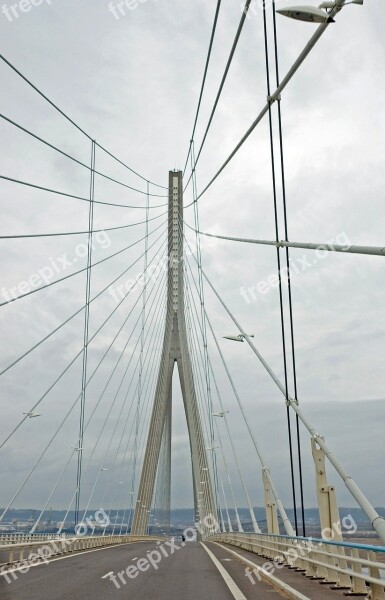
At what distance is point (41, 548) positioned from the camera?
2983 cm

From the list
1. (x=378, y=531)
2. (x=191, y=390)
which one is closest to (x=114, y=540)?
(x=191, y=390)

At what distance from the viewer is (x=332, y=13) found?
912 centimetres

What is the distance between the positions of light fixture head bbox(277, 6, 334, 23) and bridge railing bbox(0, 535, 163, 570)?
16155mm

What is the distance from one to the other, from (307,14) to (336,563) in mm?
10105

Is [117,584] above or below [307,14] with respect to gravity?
below

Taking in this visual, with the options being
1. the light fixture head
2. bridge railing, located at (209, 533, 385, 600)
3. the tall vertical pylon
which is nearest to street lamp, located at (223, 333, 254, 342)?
bridge railing, located at (209, 533, 385, 600)

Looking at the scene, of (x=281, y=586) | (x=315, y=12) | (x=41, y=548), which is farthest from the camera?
(x=41, y=548)

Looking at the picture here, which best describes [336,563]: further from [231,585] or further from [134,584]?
[134,584]

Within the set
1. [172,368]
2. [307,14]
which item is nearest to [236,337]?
[307,14]

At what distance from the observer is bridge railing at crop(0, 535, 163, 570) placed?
21.4 m

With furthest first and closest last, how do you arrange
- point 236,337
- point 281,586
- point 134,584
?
point 236,337 < point 134,584 < point 281,586

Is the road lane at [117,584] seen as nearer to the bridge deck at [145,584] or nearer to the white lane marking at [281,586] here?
the bridge deck at [145,584]

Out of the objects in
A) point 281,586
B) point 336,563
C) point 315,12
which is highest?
point 315,12

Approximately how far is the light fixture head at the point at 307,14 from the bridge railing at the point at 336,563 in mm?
6860
